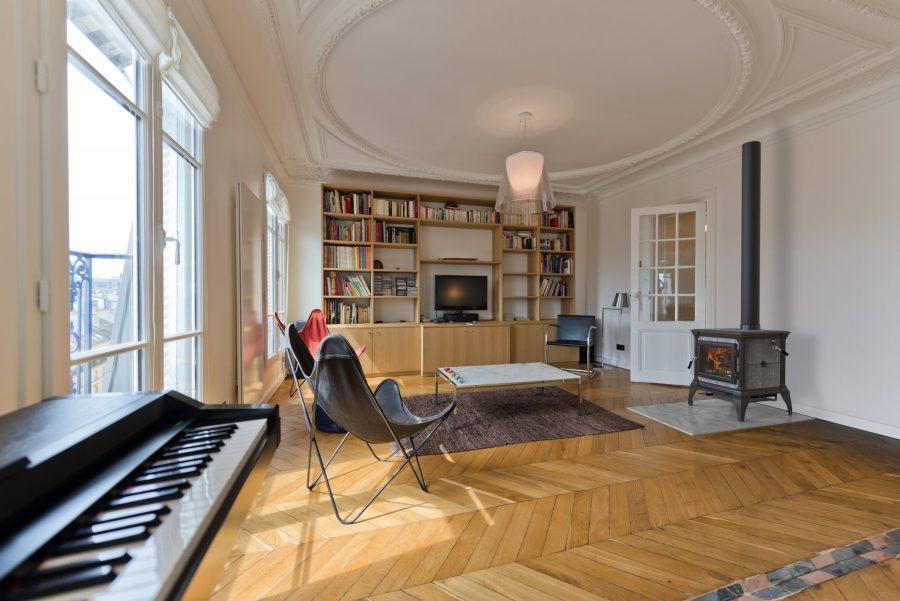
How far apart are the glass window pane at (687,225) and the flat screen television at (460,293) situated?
2.46m

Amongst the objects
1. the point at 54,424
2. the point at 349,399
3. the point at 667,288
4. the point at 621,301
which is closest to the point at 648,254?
the point at 667,288

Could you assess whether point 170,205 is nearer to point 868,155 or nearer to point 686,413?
point 686,413

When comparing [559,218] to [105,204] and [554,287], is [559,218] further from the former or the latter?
[105,204]

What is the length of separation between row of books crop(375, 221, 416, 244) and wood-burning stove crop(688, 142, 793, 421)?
11.4ft

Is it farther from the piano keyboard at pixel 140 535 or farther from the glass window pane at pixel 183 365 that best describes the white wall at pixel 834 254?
the glass window pane at pixel 183 365

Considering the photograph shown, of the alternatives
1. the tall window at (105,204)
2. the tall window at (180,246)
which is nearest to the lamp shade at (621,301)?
the tall window at (180,246)

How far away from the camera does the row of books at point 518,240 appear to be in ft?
18.3

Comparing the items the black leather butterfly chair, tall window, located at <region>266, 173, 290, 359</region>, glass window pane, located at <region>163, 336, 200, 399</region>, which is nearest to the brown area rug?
the black leather butterfly chair

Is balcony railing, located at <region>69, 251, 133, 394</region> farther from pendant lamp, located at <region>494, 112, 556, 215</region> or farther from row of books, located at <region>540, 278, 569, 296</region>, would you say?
row of books, located at <region>540, 278, 569, 296</region>

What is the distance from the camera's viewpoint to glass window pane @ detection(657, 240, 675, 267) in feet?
14.5

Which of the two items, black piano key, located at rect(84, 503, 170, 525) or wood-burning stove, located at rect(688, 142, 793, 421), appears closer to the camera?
black piano key, located at rect(84, 503, 170, 525)

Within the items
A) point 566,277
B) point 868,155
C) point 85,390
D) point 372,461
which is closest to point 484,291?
point 566,277

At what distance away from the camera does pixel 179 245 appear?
1875 mm

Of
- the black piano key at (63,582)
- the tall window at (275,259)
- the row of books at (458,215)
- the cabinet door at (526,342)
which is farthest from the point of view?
the cabinet door at (526,342)
